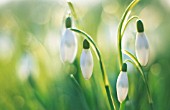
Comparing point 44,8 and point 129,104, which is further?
point 44,8

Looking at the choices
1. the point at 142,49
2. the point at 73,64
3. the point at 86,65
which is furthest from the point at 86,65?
the point at 73,64

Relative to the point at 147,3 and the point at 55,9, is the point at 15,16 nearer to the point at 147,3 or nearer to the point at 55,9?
the point at 55,9

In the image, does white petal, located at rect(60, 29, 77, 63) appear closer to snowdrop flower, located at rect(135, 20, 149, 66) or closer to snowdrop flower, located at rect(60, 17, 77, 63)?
snowdrop flower, located at rect(60, 17, 77, 63)

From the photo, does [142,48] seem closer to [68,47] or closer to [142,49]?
[142,49]

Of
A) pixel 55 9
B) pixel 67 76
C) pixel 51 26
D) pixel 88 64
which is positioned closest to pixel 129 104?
pixel 67 76

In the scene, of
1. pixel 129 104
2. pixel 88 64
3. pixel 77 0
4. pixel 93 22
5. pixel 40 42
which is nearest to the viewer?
pixel 88 64
